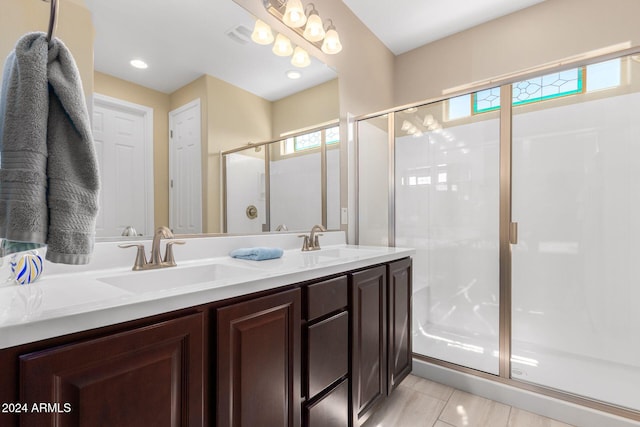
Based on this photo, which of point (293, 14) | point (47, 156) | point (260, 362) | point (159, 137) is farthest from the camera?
point (293, 14)

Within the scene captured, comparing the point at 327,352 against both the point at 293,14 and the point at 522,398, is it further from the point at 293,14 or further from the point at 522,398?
the point at 293,14

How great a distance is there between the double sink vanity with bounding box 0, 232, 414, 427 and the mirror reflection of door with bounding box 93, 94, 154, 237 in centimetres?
10

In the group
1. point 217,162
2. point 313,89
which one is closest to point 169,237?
point 217,162

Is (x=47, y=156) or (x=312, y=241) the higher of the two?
(x=47, y=156)

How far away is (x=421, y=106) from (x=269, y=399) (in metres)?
2.11

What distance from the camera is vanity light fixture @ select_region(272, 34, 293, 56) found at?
1.70m

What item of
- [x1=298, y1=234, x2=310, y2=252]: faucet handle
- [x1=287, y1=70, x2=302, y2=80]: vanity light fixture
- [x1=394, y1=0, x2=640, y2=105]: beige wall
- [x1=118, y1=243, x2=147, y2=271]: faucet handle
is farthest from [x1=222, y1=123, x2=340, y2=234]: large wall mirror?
[x1=394, y1=0, x2=640, y2=105]: beige wall

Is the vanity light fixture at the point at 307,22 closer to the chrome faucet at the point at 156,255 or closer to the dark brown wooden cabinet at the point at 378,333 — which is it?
the chrome faucet at the point at 156,255

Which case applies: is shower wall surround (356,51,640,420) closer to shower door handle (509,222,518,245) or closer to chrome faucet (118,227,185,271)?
shower door handle (509,222,518,245)

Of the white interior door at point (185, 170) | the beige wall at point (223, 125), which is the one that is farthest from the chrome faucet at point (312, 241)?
the white interior door at point (185, 170)

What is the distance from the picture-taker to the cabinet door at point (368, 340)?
1.28m

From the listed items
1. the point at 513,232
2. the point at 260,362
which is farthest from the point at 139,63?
the point at 513,232

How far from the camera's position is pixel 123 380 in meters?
0.60

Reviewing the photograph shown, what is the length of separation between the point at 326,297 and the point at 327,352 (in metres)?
0.21
